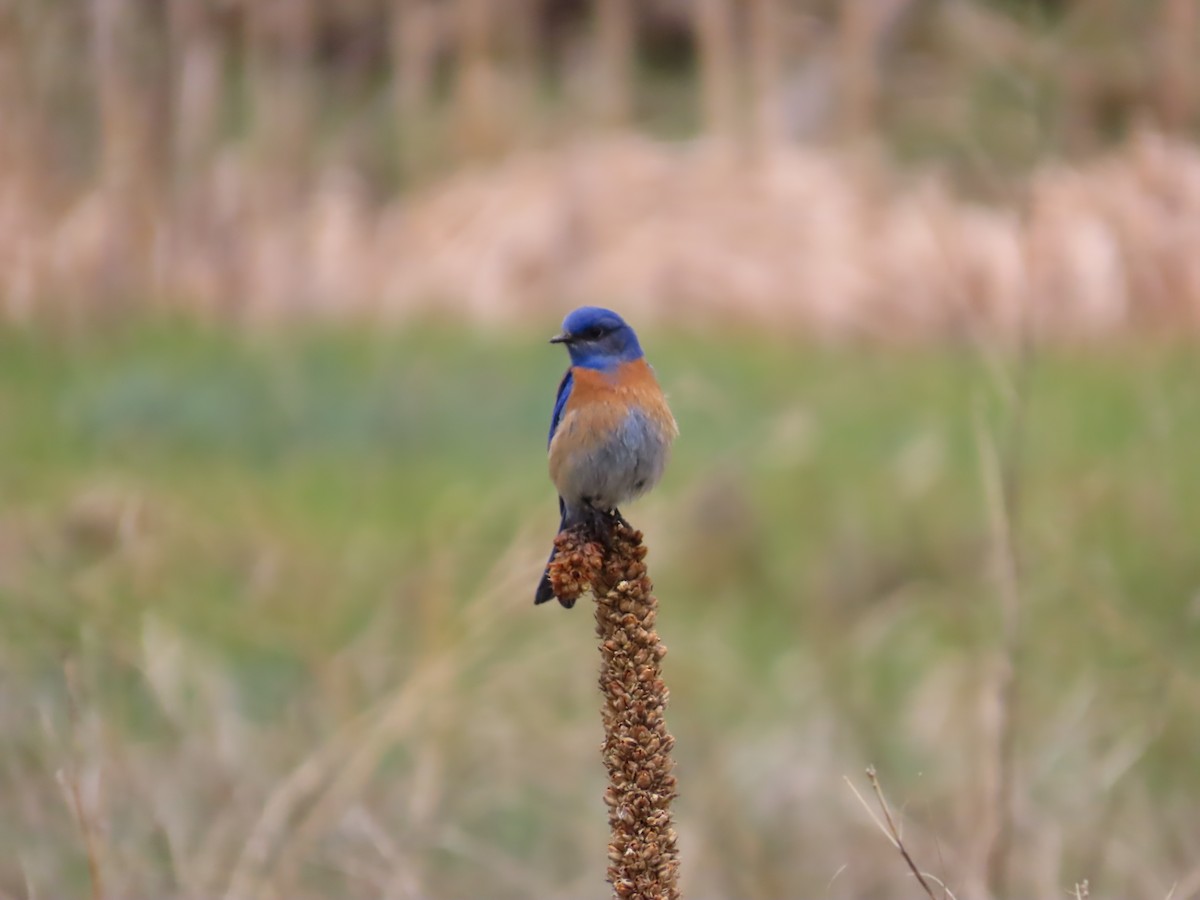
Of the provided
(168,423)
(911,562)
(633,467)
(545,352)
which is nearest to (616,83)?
(545,352)

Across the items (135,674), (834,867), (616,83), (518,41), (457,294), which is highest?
(518,41)

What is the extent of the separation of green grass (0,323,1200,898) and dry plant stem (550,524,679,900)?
4.06 feet

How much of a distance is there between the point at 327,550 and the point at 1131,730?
Answer: 120 inches

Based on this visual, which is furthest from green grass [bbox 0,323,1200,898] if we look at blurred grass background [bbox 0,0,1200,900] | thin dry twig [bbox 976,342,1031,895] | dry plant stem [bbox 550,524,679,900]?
dry plant stem [bbox 550,524,679,900]

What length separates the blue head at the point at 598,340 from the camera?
8.20 feet

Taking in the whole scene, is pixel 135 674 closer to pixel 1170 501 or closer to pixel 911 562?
pixel 911 562

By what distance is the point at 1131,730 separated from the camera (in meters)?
4.85

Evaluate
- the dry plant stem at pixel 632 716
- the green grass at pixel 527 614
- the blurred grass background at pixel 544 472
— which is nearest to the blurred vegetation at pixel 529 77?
the blurred grass background at pixel 544 472

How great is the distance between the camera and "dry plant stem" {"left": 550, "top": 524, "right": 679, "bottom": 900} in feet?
5.52

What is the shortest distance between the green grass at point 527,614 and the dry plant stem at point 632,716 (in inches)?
48.7

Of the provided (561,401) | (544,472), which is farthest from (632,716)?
(544,472)

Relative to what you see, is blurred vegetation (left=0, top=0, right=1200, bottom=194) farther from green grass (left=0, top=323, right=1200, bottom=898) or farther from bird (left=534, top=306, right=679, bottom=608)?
bird (left=534, top=306, right=679, bottom=608)

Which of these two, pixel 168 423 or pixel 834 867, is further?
pixel 168 423

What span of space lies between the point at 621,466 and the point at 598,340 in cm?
26
